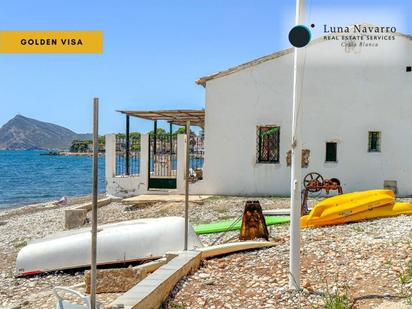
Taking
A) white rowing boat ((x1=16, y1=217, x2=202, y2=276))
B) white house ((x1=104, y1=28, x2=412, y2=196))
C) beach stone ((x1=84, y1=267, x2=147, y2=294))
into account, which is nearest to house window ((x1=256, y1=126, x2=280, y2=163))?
white house ((x1=104, y1=28, x2=412, y2=196))

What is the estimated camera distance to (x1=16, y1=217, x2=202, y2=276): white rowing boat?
7992mm

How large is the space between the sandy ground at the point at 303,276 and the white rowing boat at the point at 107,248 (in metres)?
0.23

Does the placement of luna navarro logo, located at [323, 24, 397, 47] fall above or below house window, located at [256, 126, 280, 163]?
above

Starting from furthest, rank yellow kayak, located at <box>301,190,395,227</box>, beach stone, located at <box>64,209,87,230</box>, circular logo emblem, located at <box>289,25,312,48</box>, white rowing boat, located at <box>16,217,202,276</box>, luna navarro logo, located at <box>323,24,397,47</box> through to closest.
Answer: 1. luna navarro logo, located at <box>323,24,397,47</box>
2. beach stone, located at <box>64,209,87,230</box>
3. yellow kayak, located at <box>301,190,395,227</box>
4. white rowing boat, located at <box>16,217,202,276</box>
5. circular logo emblem, located at <box>289,25,312,48</box>

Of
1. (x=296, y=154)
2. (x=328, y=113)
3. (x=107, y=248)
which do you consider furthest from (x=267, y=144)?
(x=296, y=154)

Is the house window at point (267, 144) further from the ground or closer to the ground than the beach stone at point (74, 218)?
further from the ground

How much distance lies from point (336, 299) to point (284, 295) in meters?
0.70

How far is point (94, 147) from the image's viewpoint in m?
4.46

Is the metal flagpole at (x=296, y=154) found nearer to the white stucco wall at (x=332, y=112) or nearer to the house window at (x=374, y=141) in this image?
the white stucco wall at (x=332, y=112)

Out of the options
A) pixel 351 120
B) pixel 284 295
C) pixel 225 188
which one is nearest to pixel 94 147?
pixel 284 295

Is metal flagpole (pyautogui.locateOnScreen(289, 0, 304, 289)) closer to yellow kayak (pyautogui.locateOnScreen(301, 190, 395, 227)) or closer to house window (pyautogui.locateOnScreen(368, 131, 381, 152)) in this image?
yellow kayak (pyautogui.locateOnScreen(301, 190, 395, 227))

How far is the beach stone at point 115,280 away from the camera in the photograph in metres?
6.11

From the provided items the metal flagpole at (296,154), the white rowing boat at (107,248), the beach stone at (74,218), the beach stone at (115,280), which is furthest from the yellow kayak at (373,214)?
the beach stone at (74,218)

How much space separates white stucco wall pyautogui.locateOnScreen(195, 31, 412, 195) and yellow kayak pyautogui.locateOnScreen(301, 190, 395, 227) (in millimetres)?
7542
